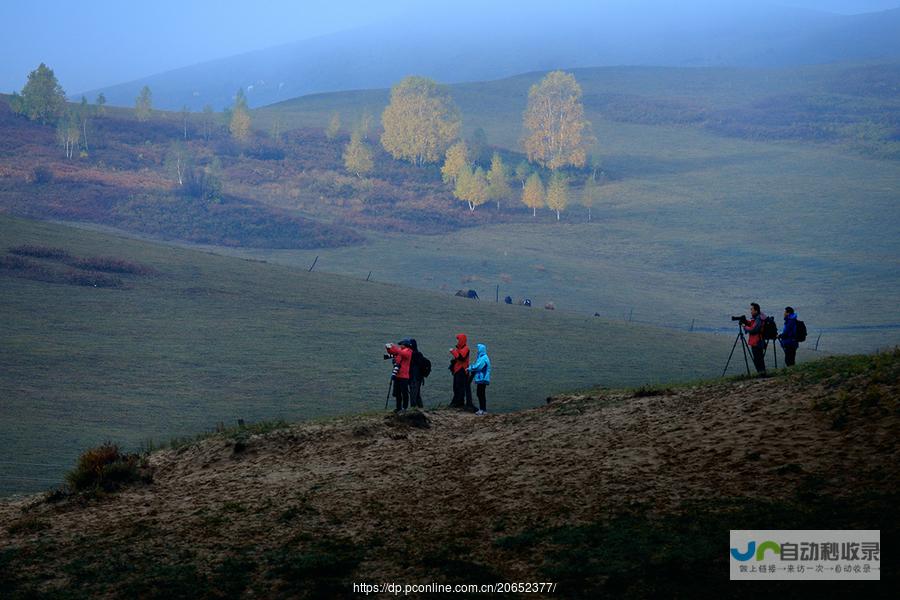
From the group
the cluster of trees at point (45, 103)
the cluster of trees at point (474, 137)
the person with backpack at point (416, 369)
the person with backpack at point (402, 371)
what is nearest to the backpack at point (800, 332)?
the person with backpack at point (416, 369)

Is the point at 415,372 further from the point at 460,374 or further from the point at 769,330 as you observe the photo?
the point at 769,330

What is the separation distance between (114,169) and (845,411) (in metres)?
108

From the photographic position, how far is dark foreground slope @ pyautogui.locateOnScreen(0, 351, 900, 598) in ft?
35.5

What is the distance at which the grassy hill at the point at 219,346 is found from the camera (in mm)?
27469

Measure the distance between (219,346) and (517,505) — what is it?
2783 cm

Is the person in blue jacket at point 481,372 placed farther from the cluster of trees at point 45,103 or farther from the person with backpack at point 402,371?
the cluster of trees at point 45,103

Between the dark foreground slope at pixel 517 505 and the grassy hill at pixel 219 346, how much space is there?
657cm

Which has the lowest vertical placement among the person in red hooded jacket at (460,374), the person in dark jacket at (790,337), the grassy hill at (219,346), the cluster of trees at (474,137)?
the grassy hill at (219,346)

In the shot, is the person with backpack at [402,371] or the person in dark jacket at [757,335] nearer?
the person in dark jacket at [757,335]

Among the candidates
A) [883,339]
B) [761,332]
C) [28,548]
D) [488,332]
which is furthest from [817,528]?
[883,339]

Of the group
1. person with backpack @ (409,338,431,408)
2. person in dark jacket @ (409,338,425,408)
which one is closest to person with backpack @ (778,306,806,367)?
person with backpack @ (409,338,431,408)

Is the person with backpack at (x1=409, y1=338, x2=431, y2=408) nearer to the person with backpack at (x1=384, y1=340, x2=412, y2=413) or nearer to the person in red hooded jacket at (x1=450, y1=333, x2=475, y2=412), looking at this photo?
the person with backpack at (x1=384, y1=340, x2=412, y2=413)

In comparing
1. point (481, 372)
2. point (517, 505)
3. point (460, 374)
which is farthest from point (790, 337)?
point (517, 505)

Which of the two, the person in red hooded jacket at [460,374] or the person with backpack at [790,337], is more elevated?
the person with backpack at [790,337]
